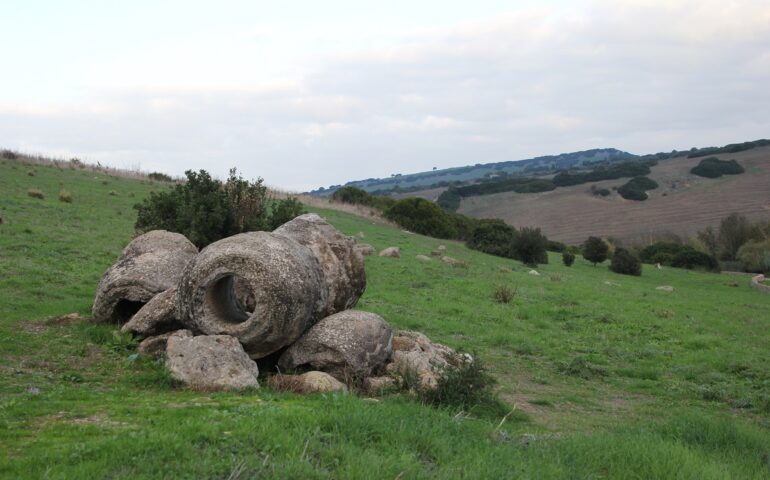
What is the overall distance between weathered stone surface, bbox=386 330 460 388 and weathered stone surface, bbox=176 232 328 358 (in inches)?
63.6

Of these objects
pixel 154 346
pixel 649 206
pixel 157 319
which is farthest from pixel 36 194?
pixel 649 206

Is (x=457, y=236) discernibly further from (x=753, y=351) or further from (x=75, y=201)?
(x=753, y=351)

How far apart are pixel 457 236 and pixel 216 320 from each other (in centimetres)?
4876

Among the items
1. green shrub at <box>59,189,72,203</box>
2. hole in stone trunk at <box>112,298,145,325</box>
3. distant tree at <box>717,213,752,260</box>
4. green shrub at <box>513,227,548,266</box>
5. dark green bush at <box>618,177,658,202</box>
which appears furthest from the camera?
dark green bush at <box>618,177,658,202</box>

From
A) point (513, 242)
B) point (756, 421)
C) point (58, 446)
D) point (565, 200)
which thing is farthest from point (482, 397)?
point (565, 200)

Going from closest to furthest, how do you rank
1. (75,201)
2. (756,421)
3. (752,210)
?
1. (756,421)
2. (75,201)
3. (752,210)

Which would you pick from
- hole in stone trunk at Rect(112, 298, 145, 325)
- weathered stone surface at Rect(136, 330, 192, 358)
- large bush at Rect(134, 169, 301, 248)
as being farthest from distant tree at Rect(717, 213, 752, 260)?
weathered stone surface at Rect(136, 330, 192, 358)

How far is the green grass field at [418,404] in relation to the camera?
6180 mm

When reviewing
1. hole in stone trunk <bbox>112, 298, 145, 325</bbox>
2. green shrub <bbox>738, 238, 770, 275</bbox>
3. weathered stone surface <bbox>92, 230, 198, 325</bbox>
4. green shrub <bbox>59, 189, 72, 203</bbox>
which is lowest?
green shrub <bbox>738, 238, 770, 275</bbox>

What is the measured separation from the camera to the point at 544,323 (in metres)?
19.3

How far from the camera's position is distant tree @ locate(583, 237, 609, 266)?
49.3 metres

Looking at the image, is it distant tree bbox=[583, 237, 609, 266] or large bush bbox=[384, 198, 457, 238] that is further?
large bush bbox=[384, 198, 457, 238]

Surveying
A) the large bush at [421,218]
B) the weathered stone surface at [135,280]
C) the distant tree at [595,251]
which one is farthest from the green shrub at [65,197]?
the distant tree at [595,251]

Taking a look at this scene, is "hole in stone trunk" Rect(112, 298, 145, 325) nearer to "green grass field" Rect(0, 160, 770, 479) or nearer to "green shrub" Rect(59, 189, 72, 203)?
"green grass field" Rect(0, 160, 770, 479)
